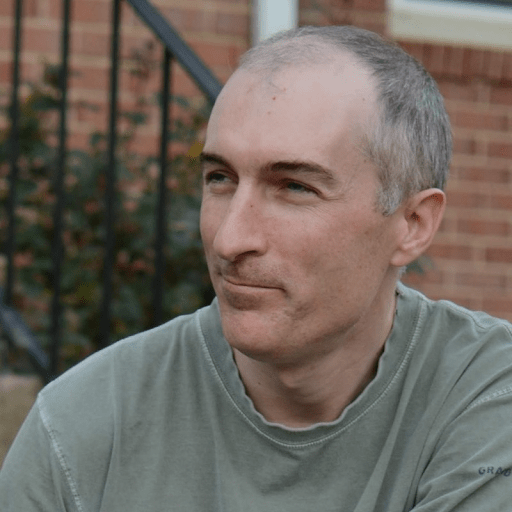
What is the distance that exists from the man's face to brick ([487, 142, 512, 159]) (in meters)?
2.83

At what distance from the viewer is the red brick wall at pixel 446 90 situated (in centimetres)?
419

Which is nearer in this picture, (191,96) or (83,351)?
(83,351)

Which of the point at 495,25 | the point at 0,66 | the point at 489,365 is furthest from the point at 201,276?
the point at 495,25

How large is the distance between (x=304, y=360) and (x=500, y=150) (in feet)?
9.73

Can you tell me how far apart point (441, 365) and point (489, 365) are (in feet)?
0.33

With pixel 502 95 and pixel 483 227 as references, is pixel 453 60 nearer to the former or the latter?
pixel 502 95

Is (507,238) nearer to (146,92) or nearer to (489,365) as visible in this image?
(146,92)

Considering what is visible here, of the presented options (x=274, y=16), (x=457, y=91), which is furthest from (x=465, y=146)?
(x=274, y=16)

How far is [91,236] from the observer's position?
3684 millimetres

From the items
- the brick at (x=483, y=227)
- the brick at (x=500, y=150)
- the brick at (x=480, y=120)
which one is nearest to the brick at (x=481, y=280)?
the brick at (x=483, y=227)

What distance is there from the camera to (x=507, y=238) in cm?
479

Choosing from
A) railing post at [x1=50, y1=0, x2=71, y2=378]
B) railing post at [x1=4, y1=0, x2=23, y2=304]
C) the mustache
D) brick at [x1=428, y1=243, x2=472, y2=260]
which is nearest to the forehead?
the mustache

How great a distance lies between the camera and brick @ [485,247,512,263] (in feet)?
15.6

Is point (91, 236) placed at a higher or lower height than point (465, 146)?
lower
